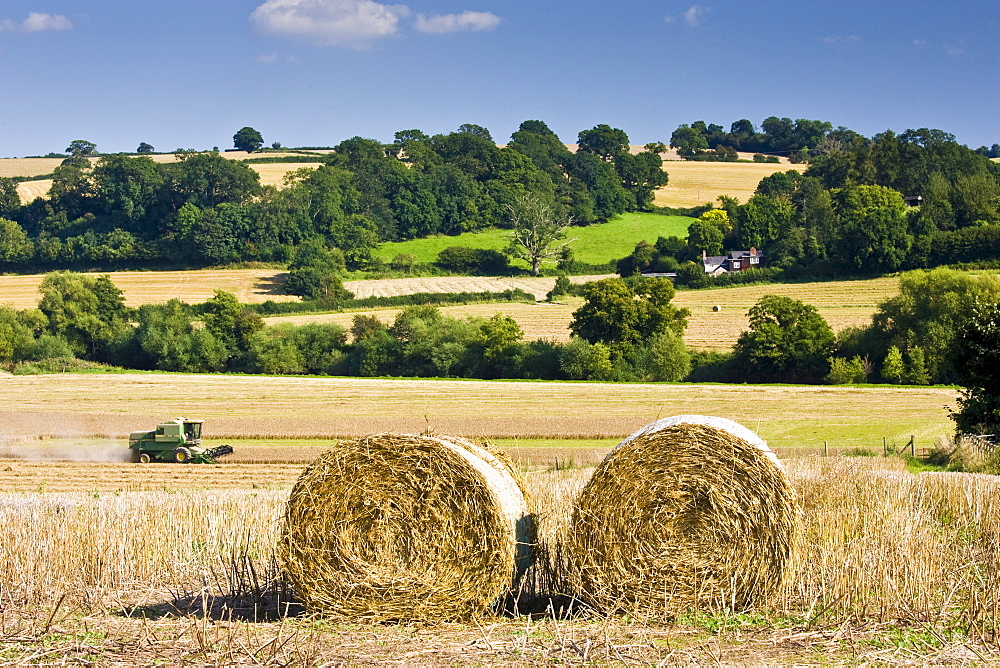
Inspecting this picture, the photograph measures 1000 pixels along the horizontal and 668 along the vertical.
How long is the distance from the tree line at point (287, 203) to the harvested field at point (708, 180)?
2.80m

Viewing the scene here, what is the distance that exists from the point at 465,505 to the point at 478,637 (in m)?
1.25

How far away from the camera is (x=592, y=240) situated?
97.9 meters

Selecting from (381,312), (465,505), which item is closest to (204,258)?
(381,312)

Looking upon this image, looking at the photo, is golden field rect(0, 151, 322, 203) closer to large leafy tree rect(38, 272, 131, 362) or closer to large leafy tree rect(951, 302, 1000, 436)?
large leafy tree rect(38, 272, 131, 362)

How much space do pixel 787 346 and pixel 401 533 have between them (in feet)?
138

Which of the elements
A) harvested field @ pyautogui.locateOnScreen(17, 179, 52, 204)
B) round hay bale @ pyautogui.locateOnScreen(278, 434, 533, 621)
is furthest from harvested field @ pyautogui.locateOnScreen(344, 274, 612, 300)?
round hay bale @ pyautogui.locateOnScreen(278, 434, 533, 621)

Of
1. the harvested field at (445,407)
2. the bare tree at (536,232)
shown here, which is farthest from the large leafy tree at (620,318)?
the bare tree at (536,232)

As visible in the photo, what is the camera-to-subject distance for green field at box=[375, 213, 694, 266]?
9169 centimetres

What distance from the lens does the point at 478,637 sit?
875 cm

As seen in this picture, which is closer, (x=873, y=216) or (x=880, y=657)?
(x=880, y=657)

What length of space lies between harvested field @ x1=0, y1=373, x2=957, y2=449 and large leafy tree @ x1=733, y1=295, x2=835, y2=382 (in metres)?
3.95

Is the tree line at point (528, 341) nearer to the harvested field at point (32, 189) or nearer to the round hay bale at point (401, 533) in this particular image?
the round hay bale at point (401, 533)

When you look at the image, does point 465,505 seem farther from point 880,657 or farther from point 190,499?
point 190,499

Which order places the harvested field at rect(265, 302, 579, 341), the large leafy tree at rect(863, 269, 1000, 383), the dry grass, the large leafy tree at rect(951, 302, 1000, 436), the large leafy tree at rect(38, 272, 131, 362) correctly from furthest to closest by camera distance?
1. the harvested field at rect(265, 302, 579, 341)
2. the large leafy tree at rect(38, 272, 131, 362)
3. the large leafy tree at rect(863, 269, 1000, 383)
4. the large leafy tree at rect(951, 302, 1000, 436)
5. the dry grass
